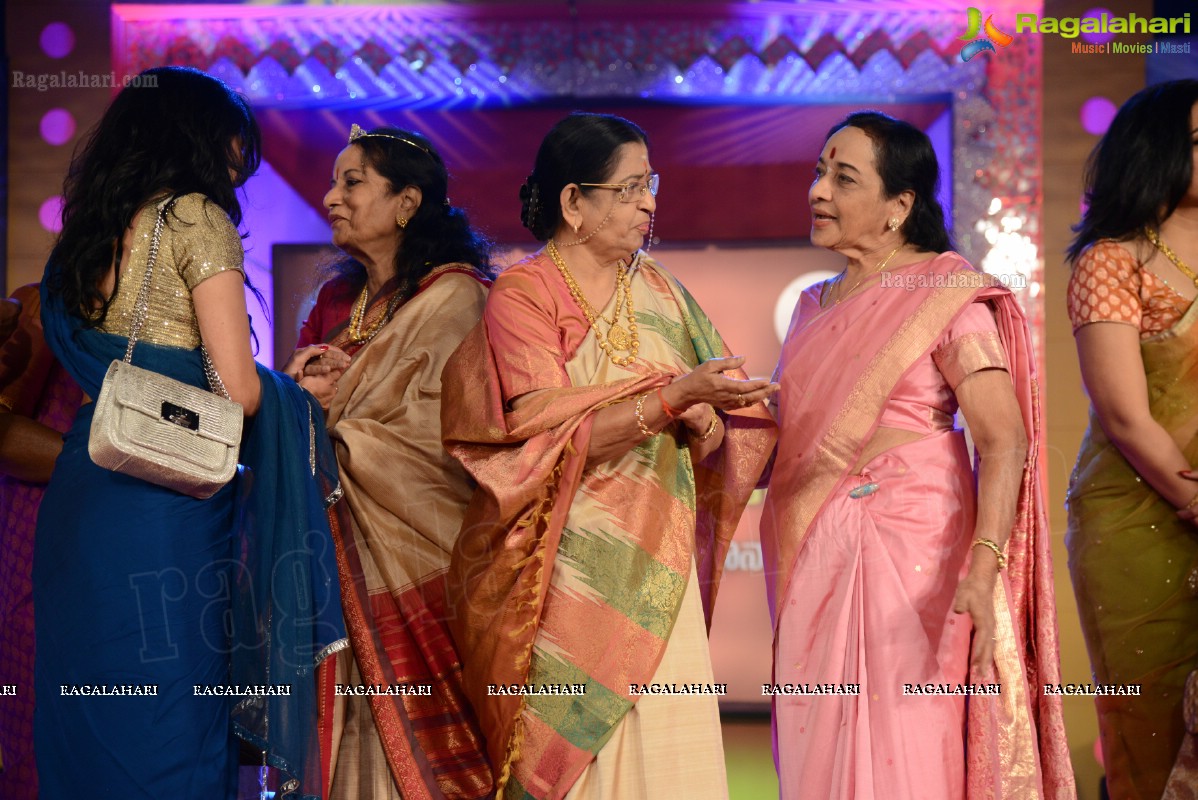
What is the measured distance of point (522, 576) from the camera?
292cm

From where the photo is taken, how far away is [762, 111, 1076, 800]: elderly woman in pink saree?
9.34 feet

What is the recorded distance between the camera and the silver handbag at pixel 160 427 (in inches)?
97.5

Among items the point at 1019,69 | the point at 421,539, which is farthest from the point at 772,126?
the point at 421,539

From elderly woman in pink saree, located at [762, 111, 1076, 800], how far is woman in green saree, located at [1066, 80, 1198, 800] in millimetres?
374

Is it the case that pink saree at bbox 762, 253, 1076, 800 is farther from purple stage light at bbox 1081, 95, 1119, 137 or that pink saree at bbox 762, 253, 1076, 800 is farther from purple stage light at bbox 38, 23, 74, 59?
purple stage light at bbox 38, 23, 74, 59

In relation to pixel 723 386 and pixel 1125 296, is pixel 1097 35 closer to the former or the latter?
pixel 1125 296

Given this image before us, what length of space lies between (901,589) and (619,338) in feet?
2.98

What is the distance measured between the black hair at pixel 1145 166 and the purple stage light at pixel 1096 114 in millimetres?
2102

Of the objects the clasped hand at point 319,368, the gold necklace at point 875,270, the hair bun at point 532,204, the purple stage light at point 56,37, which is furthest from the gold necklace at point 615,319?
the purple stage light at point 56,37

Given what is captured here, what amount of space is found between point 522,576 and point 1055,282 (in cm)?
339

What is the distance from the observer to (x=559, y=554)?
296cm

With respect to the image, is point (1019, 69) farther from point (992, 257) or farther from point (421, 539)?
point (421, 539)

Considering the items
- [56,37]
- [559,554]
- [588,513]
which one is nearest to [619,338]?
[588,513]

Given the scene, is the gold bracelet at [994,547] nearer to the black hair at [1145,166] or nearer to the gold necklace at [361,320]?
the black hair at [1145,166]
